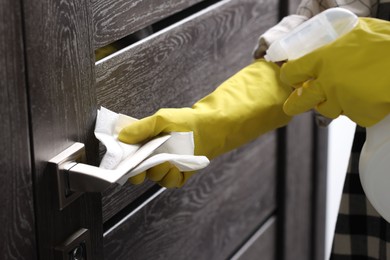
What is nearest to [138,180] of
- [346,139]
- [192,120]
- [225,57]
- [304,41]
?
[192,120]

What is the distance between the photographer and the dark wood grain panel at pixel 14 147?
2.53 feet

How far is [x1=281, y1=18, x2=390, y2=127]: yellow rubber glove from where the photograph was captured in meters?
0.90

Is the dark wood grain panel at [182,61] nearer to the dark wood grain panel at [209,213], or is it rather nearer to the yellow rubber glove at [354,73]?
the dark wood grain panel at [209,213]

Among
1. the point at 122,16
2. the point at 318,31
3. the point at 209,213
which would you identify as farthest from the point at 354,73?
the point at 209,213

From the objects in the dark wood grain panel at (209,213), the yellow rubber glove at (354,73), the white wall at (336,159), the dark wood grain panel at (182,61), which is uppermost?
the yellow rubber glove at (354,73)

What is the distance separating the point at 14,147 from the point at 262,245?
2.87 ft

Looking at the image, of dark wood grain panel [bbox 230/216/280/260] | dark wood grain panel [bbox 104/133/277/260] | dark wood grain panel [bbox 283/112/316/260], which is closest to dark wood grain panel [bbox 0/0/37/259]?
dark wood grain panel [bbox 104/133/277/260]

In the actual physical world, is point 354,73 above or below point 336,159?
above

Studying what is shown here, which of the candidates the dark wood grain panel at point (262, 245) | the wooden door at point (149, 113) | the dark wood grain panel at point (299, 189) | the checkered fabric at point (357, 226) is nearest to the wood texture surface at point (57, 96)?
the wooden door at point (149, 113)

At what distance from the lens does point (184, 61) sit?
3.82 ft

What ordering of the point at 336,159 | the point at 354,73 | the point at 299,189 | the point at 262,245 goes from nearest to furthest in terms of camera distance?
1. the point at 354,73
2. the point at 262,245
3. the point at 299,189
4. the point at 336,159

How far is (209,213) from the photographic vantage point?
1.33m

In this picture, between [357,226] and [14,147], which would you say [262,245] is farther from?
[14,147]

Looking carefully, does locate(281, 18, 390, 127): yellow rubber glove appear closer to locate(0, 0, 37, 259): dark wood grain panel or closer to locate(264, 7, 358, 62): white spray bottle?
locate(264, 7, 358, 62): white spray bottle
